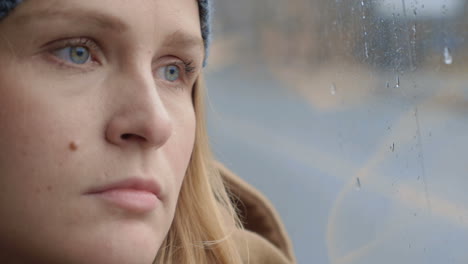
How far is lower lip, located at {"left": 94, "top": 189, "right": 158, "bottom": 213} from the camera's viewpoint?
81 centimetres

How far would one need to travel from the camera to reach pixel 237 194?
4.43 ft

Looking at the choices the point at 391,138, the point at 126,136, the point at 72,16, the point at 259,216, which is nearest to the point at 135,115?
the point at 126,136

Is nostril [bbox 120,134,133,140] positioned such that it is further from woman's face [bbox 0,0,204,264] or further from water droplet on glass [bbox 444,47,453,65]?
water droplet on glass [bbox 444,47,453,65]

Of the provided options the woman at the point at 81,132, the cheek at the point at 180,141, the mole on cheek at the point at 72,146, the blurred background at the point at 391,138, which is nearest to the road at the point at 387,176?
the blurred background at the point at 391,138

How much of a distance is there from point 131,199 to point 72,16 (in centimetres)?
22

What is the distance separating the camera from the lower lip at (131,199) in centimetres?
81

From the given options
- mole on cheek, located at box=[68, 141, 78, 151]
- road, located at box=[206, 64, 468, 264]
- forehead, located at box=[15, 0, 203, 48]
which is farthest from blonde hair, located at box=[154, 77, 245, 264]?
mole on cheek, located at box=[68, 141, 78, 151]

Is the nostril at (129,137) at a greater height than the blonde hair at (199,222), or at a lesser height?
greater

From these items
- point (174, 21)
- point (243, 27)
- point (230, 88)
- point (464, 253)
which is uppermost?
point (243, 27)

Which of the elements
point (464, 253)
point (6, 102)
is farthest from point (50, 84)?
point (464, 253)

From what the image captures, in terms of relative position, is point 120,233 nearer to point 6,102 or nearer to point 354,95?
point 6,102

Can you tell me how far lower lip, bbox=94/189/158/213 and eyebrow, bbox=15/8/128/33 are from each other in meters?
0.20

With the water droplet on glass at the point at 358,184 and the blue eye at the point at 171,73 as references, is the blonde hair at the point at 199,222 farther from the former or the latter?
the water droplet on glass at the point at 358,184

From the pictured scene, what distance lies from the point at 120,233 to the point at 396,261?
1.17 feet
